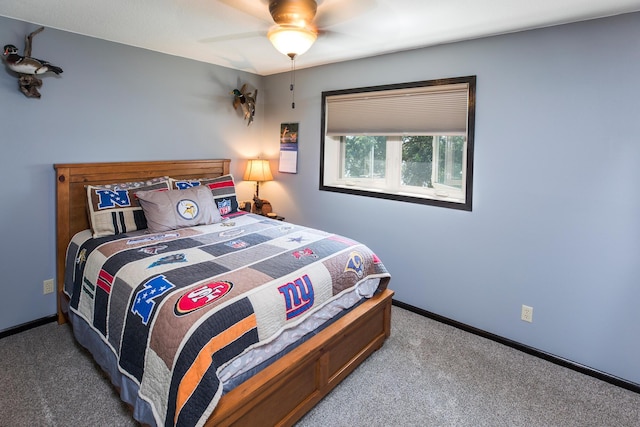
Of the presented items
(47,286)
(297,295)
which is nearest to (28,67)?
(47,286)

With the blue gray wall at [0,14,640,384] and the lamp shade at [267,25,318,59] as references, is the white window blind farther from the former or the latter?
the lamp shade at [267,25,318,59]

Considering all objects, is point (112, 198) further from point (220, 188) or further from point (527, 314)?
point (527, 314)

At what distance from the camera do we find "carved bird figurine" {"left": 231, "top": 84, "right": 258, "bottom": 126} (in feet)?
12.8

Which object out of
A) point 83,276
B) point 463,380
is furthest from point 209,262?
point 463,380

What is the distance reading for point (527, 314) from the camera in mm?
2582

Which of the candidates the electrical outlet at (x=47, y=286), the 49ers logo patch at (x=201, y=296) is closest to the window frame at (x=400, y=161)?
the 49ers logo patch at (x=201, y=296)

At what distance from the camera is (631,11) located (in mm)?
2080

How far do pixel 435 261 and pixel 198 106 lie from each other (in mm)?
2701

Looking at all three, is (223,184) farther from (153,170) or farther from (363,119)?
(363,119)

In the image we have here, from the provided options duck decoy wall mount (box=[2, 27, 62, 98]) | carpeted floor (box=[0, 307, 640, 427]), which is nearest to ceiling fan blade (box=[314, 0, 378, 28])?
duck decoy wall mount (box=[2, 27, 62, 98])

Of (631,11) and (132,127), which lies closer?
(631,11)

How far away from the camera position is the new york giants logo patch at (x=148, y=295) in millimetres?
1717

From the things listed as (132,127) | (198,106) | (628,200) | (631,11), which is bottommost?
(628,200)

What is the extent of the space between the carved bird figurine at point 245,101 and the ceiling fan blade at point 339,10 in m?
1.68
